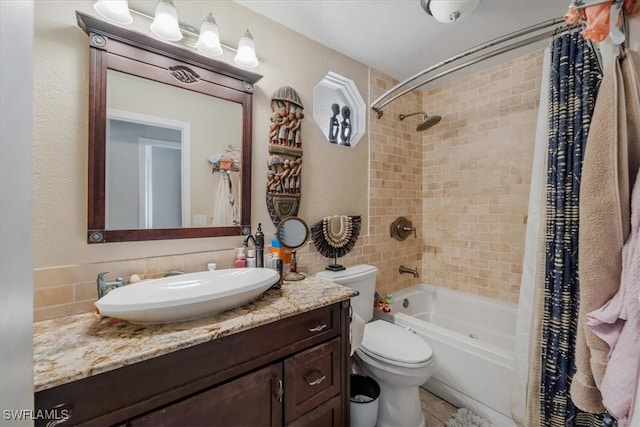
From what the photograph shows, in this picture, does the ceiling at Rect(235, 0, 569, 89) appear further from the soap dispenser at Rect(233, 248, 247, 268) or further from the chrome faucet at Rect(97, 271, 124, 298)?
the chrome faucet at Rect(97, 271, 124, 298)

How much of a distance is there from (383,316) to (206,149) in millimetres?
1724

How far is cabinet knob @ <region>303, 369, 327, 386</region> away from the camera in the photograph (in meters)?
1.11

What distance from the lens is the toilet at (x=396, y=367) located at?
146cm

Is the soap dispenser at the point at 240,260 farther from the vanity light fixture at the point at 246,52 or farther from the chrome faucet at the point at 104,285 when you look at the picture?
the vanity light fixture at the point at 246,52

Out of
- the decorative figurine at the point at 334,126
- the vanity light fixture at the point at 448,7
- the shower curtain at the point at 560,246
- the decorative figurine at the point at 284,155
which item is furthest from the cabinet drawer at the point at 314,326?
the vanity light fixture at the point at 448,7

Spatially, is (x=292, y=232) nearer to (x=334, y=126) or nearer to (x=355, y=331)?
(x=355, y=331)

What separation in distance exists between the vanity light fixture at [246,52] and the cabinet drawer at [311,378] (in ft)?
4.96

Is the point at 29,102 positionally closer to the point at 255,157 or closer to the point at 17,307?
the point at 17,307

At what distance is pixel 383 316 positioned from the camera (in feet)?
6.85

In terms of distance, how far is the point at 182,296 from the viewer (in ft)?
3.40

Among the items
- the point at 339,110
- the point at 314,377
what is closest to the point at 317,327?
the point at 314,377

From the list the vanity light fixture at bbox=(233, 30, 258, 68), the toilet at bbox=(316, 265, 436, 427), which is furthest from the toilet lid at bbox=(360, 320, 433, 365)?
the vanity light fixture at bbox=(233, 30, 258, 68)

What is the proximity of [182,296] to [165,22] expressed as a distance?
1224 millimetres

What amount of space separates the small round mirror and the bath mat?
1.43 m
